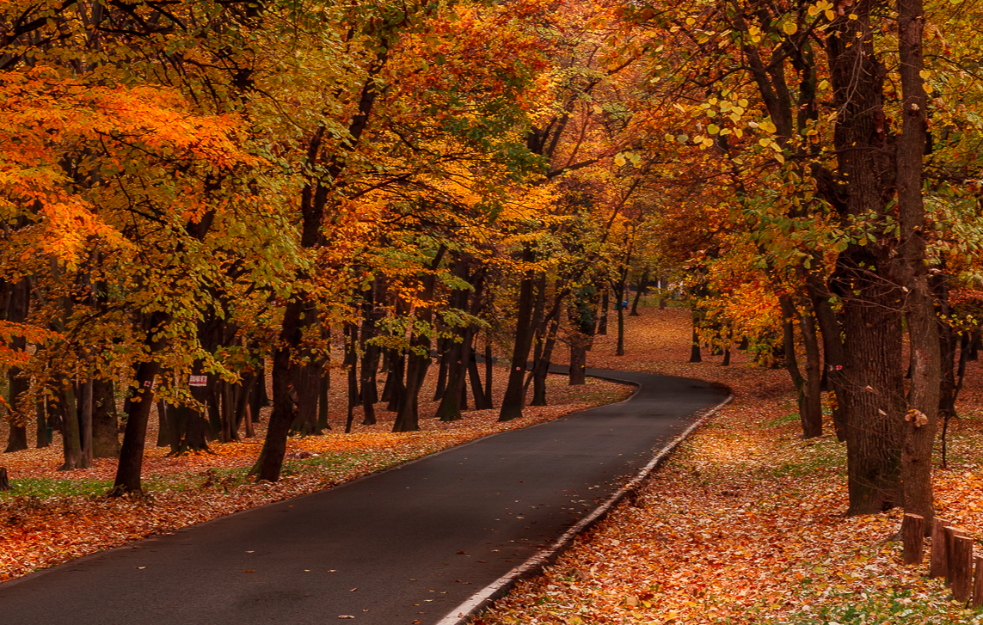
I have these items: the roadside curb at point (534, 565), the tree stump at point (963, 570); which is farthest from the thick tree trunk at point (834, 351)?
the tree stump at point (963, 570)

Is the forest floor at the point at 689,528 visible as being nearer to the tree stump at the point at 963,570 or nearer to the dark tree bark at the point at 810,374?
the tree stump at the point at 963,570

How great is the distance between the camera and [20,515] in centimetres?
1104

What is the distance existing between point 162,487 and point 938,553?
41.3 ft

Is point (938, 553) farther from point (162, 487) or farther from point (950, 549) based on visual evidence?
point (162, 487)

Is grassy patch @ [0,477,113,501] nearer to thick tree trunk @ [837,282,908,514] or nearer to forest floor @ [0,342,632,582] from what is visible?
forest floor @ [0,342,632,582]

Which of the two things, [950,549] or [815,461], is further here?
[815,461]

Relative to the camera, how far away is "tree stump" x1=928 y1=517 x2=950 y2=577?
6953 mm

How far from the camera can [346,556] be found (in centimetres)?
920

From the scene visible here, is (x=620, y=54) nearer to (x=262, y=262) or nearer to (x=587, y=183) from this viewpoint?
(x=262, y=262)

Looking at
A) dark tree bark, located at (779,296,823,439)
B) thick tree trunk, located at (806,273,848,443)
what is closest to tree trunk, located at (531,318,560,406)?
dark tree bark, located at (779,296,823,439)

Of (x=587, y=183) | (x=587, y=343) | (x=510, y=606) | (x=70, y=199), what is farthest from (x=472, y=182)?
(x=587, y=343)

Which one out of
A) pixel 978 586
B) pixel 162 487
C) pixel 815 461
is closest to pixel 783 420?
pixel 815 461

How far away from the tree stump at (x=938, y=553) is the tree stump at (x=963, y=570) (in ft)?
1.29

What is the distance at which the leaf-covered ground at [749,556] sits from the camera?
712cm
